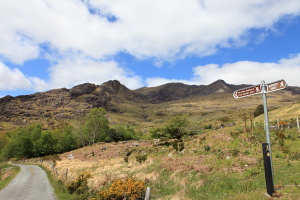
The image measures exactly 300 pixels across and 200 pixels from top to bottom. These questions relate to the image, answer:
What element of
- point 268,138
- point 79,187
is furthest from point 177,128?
point 268,138

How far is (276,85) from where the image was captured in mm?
7254

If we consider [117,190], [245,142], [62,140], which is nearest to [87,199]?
[117,190]

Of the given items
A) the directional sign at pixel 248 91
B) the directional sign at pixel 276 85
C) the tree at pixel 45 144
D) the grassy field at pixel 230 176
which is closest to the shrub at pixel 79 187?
the grassy field at pixel 230 176

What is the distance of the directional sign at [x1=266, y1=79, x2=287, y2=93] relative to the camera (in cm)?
709

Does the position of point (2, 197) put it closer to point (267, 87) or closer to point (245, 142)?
point (267, 87)

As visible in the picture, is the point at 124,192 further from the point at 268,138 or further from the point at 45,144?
the point at 45,144

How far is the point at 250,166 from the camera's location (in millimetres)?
13391

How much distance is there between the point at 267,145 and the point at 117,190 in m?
7.46

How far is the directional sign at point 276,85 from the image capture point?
7.09 metres

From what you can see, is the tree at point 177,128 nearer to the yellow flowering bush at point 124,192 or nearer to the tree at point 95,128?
the tree at point 95,128

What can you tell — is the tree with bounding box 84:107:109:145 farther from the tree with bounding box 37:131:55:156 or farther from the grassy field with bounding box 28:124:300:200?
the grassy field with bounding box 28:124:300:200

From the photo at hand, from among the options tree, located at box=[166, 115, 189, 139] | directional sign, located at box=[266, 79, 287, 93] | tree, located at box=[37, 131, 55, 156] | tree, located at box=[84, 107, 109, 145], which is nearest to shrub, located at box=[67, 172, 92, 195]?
directional sign, located at box=[266, 79, 287, 93]

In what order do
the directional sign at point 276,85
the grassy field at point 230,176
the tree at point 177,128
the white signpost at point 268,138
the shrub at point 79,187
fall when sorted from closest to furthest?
1. the directional sign at point 276,85
2. the white signpost at point 268,138
3. the grassy field at point 230,176
4. the shrub at point 79,187
5. the tree at point 177,128

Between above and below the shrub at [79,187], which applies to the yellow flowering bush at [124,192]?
above
